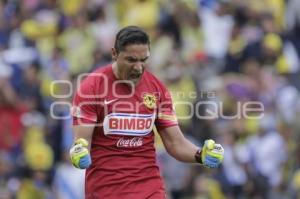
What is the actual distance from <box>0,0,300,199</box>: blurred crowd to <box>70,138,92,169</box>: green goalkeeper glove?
4470mm

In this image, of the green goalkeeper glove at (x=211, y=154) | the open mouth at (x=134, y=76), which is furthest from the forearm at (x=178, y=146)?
the open mouth at (x=134, y=76)

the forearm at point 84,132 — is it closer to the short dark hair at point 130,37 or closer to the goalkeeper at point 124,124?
the goalkeeper at point 124,124

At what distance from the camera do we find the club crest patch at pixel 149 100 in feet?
27.5

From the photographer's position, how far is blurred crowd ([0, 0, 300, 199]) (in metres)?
12.7

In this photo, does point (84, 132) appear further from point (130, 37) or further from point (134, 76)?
point (130, 37)

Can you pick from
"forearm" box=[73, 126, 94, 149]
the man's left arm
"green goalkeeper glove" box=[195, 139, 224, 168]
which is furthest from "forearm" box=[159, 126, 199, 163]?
"forearm" box=[73, 126, 94, 149]

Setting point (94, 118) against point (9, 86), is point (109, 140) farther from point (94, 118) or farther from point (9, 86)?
point (9, 86)

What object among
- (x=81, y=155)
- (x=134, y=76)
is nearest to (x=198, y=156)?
(x=134, y=76)

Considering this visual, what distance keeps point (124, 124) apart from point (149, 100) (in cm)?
28

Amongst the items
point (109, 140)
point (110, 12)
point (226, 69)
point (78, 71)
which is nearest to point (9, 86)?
point (78, 71)

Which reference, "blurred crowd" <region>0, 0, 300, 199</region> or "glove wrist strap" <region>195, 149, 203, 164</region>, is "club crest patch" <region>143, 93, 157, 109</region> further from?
"blurred crowd" <region>0, 0, 300, 199</region>

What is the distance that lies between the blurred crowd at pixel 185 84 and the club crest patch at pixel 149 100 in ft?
12.8

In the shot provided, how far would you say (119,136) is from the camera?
8.36m

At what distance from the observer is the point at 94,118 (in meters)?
8.22
